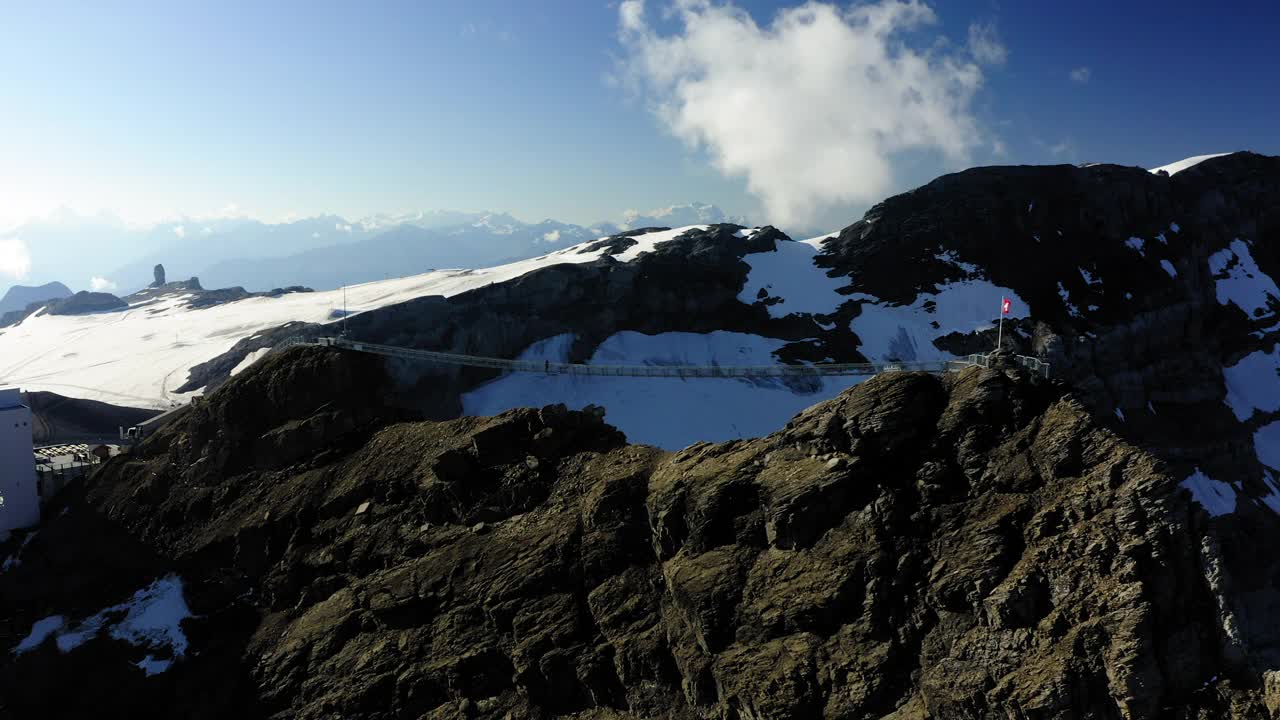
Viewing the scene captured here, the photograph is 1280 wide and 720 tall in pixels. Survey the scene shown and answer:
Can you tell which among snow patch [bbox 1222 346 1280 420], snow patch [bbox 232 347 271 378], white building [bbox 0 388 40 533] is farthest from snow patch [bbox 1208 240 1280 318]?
white building [bbox 0 388 40 533]

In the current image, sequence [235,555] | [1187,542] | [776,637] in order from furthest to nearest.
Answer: [235,555] → [776,637] → [1187,542]

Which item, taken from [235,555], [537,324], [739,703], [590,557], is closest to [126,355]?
→ [537,324]

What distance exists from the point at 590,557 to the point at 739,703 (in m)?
9.05

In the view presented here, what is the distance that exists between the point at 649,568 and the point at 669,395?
159 ft

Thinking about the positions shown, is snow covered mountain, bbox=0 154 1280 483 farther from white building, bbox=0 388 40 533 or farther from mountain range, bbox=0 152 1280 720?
white building, bbox=0 388 40 533

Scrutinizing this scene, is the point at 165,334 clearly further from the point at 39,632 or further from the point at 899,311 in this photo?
the point at 899,311

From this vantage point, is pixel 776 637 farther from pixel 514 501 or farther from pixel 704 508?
pixel 514 501

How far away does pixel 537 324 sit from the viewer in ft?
300

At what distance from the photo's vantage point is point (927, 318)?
9556 centimetres

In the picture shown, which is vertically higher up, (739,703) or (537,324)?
(537,324)

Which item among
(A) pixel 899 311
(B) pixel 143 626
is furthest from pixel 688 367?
(B) pixel 143 626

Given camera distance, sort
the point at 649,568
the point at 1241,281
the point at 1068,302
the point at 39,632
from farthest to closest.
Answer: the point at 1241,281, the point at 1068,302, the point at 39,632, the point at 649,568

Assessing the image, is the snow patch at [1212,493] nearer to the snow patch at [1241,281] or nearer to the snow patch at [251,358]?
the snow patch at [1241,281]

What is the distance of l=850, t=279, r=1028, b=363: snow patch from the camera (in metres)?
90.9
